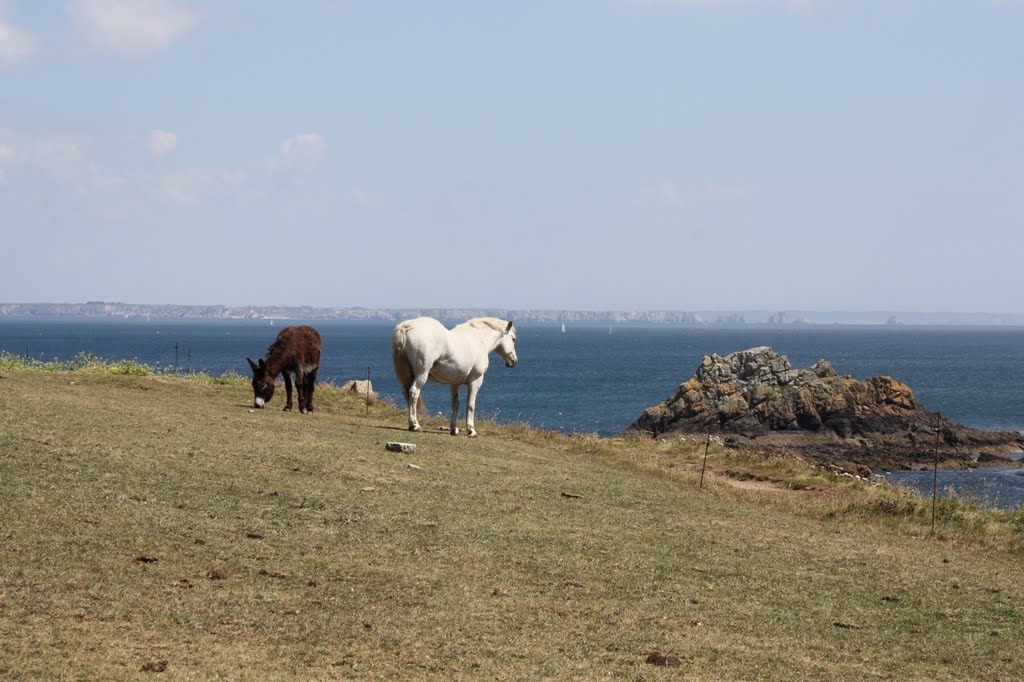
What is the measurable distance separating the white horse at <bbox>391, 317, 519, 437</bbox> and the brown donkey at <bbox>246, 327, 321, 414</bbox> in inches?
149

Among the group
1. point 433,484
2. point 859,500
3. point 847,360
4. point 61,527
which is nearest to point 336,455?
point 433,484

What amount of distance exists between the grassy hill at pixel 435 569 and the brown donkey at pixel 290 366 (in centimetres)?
673

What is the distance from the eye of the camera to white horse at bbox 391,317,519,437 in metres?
27.0

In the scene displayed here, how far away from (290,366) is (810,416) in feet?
150

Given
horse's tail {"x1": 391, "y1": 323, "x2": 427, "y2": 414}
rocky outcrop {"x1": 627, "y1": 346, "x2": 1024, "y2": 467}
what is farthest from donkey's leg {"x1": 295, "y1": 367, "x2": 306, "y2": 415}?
rocky outcrop {"x1": 627, "y1": 346, "x2": 1024, "y2": 467}

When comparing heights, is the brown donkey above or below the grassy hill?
above

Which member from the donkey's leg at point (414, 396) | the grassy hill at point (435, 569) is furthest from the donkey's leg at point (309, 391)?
the grassy hill at point (435, 569)

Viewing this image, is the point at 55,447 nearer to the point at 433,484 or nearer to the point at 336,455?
the point at 336,455

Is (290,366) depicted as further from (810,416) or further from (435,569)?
(810,416)

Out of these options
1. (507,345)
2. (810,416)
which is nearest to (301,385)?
(507,345)

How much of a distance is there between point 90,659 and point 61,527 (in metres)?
4.38

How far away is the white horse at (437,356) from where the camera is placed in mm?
26969

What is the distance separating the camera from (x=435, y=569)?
43.4 ft

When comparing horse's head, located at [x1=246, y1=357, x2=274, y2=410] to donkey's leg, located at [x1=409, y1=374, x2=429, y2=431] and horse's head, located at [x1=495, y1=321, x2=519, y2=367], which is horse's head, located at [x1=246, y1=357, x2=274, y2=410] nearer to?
donkey's leg, located at [x1=409, y1=374, x2=429, y2=431]
